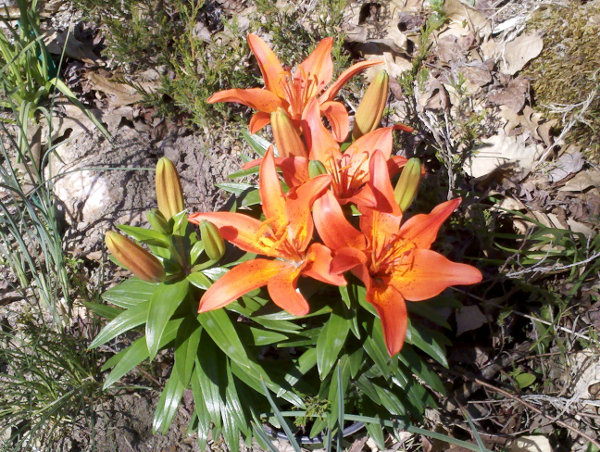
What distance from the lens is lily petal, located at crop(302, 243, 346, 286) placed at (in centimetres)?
121

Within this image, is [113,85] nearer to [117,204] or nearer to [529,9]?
[117,204]

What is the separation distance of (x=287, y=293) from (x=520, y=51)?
2198 mm

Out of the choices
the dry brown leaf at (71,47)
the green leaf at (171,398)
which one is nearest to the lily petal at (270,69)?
the green leaf at (171,398)

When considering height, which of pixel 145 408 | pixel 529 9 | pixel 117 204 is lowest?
pixel 145 408

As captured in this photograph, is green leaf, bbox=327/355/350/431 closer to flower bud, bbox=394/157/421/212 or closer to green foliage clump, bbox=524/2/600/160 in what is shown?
flower bud, bbox=394/157/421/212

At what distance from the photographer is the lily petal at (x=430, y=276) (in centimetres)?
127

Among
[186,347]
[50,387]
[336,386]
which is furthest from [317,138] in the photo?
[50,387]

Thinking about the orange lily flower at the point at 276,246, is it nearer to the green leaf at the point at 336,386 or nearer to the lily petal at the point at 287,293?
the lily petal at the point at 287,293

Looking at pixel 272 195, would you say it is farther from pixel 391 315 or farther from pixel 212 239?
pixel 391 315

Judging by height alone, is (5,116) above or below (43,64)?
below

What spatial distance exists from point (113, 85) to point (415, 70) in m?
1.74

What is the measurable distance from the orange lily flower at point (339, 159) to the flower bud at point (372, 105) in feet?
0.41

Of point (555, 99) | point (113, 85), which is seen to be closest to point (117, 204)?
point (113, 85)

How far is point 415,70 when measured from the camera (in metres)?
2.36
